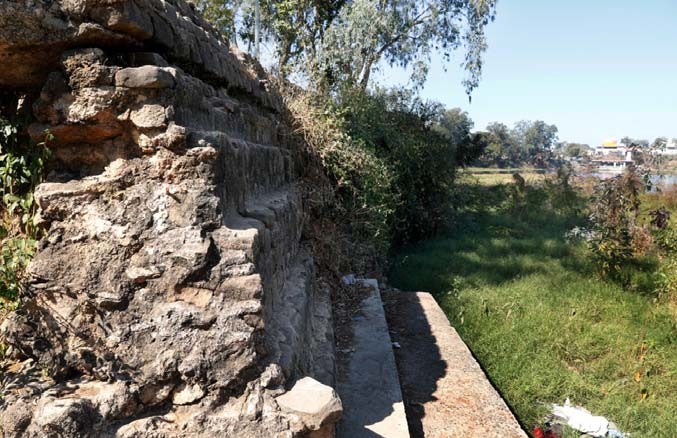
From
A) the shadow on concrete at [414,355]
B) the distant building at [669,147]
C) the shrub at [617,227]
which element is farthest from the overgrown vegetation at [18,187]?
the distant building at [669,147]

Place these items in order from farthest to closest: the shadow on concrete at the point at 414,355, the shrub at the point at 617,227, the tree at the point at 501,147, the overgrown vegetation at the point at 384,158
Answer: the tree at the point at 501,147 < the shrub at the point at 617,227 < the overgrown vegetation at the point at 384,158 < the shadow on concrete at the point at 414,355

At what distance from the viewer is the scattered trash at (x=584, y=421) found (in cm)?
321

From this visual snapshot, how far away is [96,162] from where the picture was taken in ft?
5.78

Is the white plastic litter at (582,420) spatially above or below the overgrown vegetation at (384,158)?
below

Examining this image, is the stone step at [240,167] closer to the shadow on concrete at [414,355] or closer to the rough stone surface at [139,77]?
the rough stone surface at [139,77]

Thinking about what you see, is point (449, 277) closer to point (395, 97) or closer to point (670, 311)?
point (670, 311)

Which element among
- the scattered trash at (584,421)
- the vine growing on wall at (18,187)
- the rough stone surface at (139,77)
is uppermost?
the rough stone surface at (139,77)

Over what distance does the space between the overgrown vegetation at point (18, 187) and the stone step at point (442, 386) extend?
2017 mm

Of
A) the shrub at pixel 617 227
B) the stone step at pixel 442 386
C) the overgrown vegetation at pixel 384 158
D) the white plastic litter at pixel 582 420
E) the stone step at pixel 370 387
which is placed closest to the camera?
the stone step at pixel 370 387

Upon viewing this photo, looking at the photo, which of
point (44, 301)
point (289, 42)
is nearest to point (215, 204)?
point (44, 301)

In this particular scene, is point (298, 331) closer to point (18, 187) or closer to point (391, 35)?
point (18, 187)

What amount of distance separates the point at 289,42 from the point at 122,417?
1127 cm

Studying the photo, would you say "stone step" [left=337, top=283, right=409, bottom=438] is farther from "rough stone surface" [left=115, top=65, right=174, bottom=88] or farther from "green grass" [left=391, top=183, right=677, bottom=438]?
"rough stone surface" [left=115, top=65, right=174, bottom=88]

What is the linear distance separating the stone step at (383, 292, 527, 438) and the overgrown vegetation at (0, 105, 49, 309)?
6.62ft
